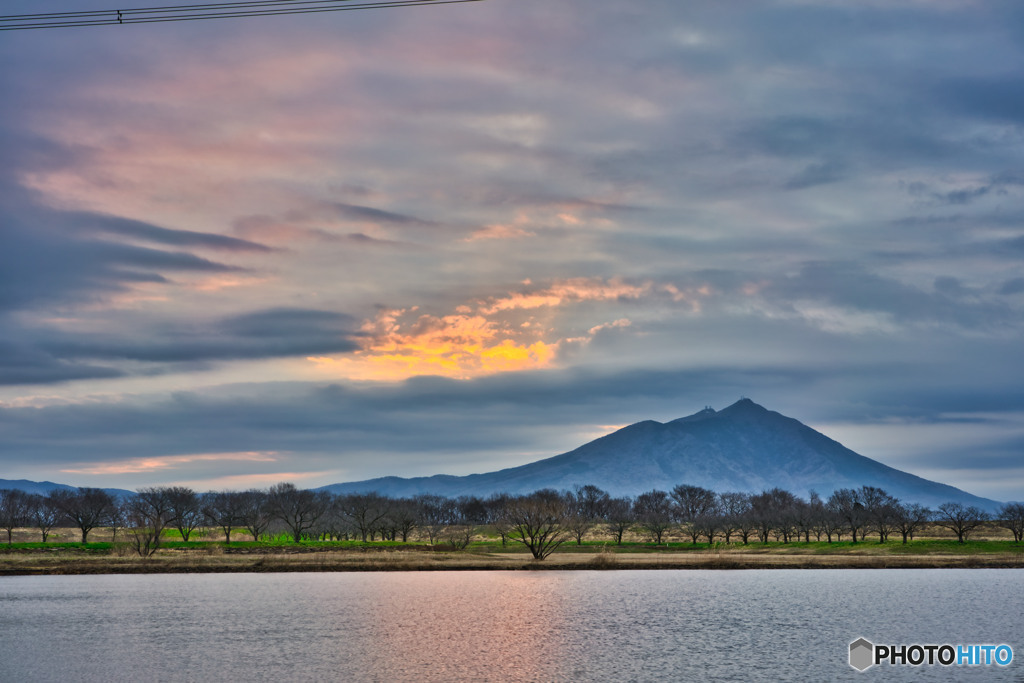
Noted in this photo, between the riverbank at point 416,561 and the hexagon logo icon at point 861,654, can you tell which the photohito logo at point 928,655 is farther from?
the riverbank at point 416,561

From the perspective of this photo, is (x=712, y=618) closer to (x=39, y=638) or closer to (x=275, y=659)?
(x=275, y=659)

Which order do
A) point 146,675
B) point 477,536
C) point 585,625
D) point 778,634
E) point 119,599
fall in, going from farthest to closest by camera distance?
point 477,536 < point 119,599 < point 585,625 < point 778,634 < point 146,675

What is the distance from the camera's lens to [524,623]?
51.8m

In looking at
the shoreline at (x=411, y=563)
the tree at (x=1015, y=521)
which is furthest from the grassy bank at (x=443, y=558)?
the tree at (x=1015, y=521)

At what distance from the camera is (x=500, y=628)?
4981cm

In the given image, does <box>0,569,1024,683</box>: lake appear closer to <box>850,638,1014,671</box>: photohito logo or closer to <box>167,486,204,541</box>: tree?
<box>850,638,1014,671</box>: photohito logo

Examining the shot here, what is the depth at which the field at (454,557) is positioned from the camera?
4082 inches

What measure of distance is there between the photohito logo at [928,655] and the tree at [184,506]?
503ft

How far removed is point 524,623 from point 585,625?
3764mm

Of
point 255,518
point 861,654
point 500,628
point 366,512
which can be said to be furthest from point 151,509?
point 861,654

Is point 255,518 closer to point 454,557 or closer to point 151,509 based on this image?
point 151,509

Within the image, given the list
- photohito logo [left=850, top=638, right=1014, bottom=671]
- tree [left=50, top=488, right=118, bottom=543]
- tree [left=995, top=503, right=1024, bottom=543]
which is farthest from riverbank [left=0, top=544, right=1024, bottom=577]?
photohito logo [left=850, top=638, right=1014, bottom=671]

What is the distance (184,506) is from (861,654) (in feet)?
537

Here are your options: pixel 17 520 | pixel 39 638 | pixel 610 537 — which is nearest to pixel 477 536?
pixel 610 537
